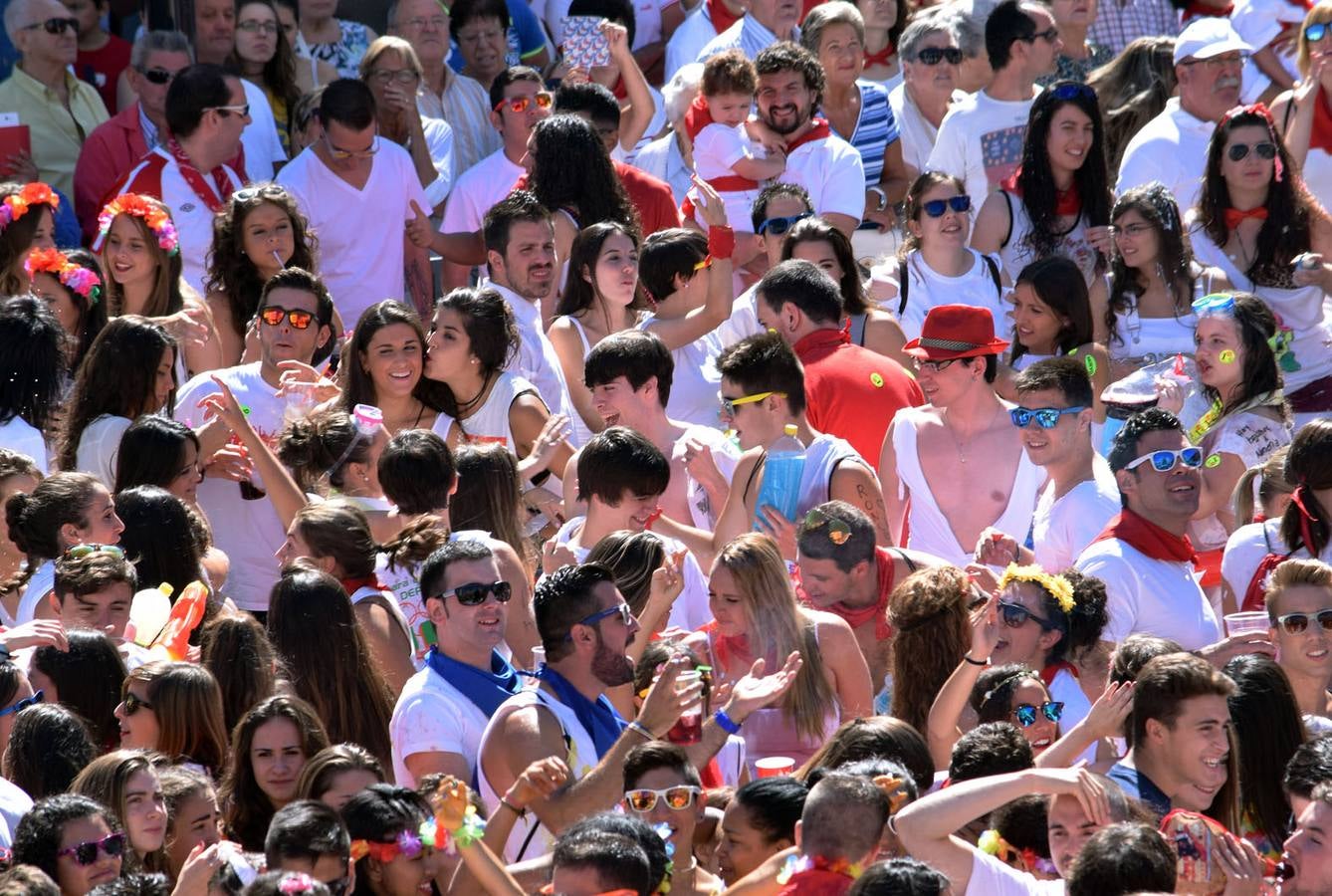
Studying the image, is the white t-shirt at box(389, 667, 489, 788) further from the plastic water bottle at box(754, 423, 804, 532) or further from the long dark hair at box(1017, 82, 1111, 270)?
the long dark hair at box(1017, 82, 1111, 270)

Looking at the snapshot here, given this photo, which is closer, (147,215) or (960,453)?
(960,453)

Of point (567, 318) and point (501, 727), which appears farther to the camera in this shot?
point (567, 318)

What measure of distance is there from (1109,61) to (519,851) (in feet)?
24.1

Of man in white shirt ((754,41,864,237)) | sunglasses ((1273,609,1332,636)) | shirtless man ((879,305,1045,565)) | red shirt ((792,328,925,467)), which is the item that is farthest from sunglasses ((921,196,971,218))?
sunglasses ((1273,609,1332,636))

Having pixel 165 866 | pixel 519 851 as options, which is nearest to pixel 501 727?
pixel 519 851

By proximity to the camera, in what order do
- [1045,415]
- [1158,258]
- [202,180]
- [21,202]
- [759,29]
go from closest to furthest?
[1045,415], [21,202], [1158,258], [202,180], [759,29]

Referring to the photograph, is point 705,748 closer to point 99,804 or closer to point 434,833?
point 434,833

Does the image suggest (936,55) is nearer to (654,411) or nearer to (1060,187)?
Result: (1060,187)

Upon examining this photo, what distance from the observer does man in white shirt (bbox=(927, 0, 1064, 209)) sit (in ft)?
33.5

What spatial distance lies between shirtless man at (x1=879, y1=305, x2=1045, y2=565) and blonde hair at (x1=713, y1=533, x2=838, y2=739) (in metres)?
1.35

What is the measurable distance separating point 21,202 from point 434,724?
12.6ft

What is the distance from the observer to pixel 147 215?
8.48 metres

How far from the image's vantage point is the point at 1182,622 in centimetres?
684

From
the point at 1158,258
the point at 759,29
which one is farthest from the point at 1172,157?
the point at 759,29
